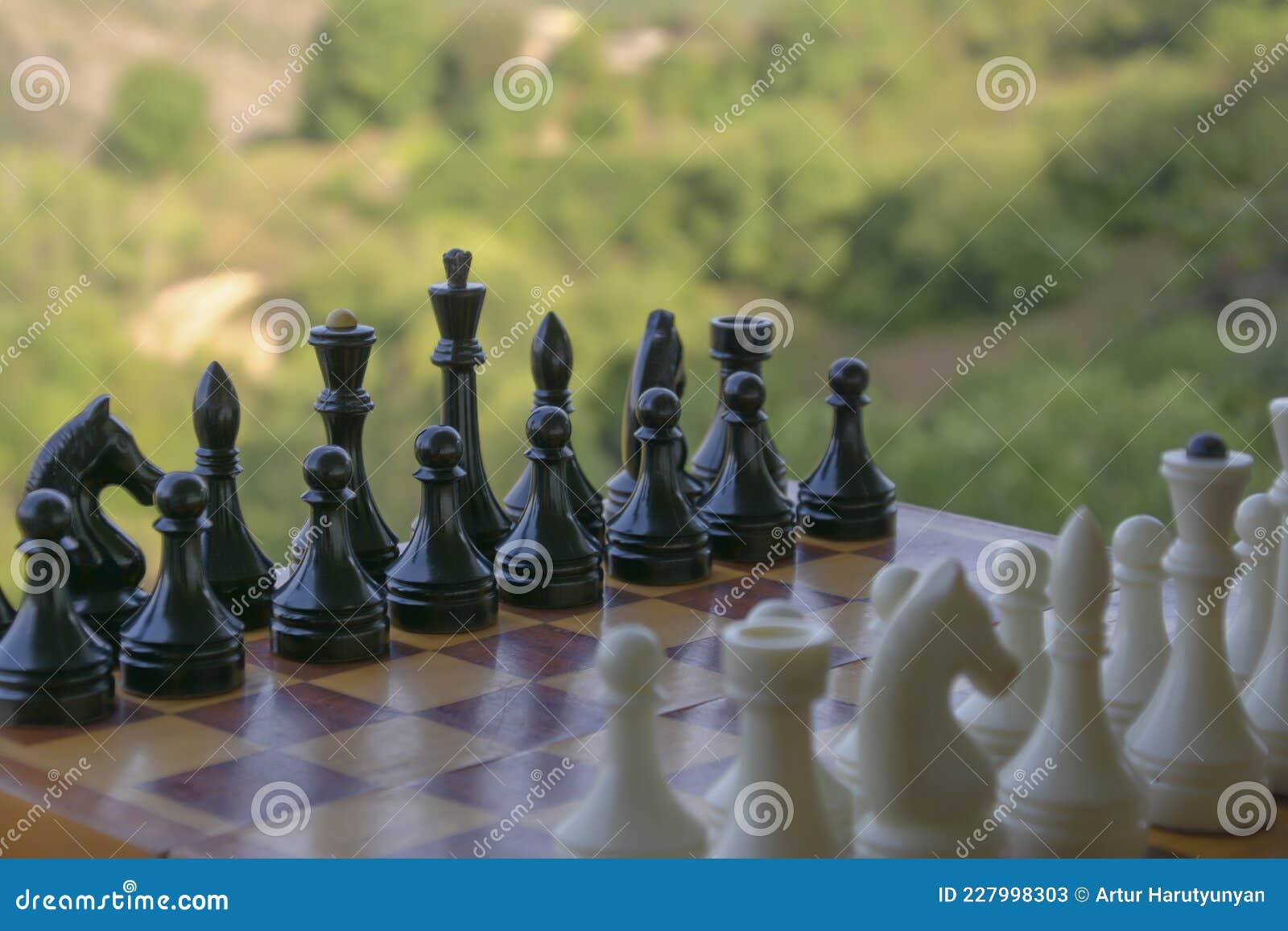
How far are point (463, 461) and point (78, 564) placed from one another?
0.51 meters

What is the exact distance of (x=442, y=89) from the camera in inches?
265

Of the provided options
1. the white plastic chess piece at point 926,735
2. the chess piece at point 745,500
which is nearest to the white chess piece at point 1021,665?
the white plastic chess piece at point 926,735

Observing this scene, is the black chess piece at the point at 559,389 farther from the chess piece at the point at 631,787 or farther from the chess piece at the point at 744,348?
the chess piece at the point at 631,787

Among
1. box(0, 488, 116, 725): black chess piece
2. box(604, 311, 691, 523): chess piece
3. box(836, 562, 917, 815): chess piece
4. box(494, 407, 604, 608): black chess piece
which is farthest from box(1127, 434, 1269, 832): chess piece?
box(0, 488, 116, 725): black chess piece

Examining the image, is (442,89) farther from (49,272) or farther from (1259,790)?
(1259,790)

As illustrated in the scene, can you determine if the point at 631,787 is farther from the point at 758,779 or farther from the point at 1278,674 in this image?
the point at 1278,674

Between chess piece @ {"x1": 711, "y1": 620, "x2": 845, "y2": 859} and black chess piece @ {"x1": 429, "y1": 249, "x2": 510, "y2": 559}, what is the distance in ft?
2.99

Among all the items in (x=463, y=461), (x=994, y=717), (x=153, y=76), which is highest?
(x=153, y=76)

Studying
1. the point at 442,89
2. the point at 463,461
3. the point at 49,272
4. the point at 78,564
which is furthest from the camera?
the point at 442,89

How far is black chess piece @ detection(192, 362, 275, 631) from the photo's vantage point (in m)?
1.77

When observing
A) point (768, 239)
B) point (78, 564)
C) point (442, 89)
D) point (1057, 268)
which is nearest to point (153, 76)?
point (442, 89)

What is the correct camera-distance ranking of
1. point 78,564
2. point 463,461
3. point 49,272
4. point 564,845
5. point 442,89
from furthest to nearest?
point 442,89 < point 49,272 < point 463,461 < point 78,564 < point 564,845

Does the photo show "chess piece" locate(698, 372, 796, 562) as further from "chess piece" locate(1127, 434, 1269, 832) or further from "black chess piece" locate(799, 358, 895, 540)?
"chess piece" locate(1127, 434, 1269, 832)

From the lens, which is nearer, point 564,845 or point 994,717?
point 564,845
